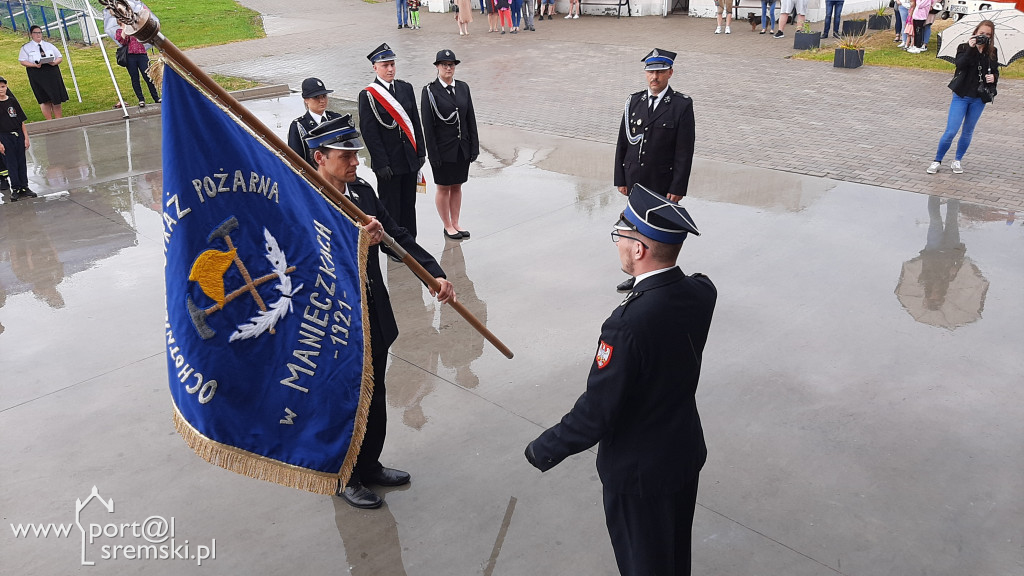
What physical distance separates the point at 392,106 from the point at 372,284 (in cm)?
338

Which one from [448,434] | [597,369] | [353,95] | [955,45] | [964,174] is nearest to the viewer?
[597,369]

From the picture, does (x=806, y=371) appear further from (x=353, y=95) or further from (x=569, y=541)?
(x=353, y=95)

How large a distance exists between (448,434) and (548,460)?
1.85 m

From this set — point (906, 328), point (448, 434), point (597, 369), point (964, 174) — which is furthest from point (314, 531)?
point (964, 174)

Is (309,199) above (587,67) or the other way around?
above

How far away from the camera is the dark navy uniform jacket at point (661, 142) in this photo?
632 centimetres

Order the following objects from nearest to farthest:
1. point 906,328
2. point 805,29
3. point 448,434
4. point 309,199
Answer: point 309,199 → point 448,434 → point 906,328 → point 805,29

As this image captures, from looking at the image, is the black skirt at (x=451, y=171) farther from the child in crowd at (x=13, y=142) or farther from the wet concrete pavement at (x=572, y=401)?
the child in crowd at (x=13, y=142)

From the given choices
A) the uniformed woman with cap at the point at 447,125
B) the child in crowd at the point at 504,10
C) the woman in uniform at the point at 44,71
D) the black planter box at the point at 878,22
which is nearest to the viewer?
the uniformed woman with cap at the point at 447,125

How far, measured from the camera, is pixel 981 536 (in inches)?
148

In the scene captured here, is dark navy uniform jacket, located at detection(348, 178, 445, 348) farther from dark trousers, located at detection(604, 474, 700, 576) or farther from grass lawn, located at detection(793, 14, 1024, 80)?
grass lawn, located at detection(793, 14, 1024, 80)

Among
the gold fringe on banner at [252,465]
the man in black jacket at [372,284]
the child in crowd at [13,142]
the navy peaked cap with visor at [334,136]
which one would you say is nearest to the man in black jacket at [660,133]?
the man in black jacket at [372,284]

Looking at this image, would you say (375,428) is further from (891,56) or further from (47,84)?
(891,56)

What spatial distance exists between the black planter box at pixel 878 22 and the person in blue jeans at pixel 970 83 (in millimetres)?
12029
